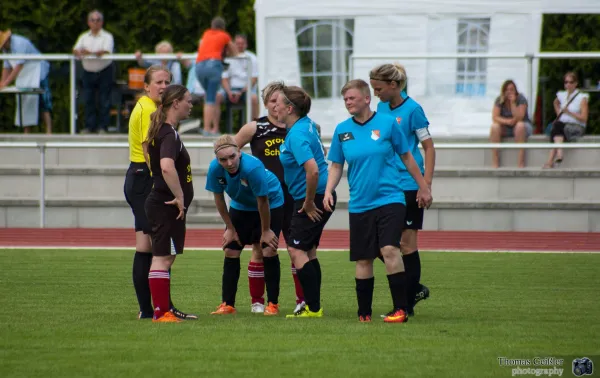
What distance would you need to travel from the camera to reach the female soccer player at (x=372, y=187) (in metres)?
8.48

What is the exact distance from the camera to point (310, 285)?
904 cm

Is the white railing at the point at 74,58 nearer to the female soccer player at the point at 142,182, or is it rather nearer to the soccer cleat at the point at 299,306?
A: the female soccer player at the point at 142,182

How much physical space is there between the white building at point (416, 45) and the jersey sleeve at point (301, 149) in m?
9.89

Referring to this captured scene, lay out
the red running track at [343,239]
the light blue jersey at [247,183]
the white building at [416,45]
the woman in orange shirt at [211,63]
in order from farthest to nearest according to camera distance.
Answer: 1. the woman in orange shirt at [211,63]
2. the white building at [416,45]
3. the red running track at [343,239]
4. the light blue jersey at [247,183]

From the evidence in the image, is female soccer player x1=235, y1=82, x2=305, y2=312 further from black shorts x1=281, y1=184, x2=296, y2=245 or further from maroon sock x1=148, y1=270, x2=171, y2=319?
maroon sock x1=148, y1=270, x2=171, y2=319

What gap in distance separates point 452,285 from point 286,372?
4991mm

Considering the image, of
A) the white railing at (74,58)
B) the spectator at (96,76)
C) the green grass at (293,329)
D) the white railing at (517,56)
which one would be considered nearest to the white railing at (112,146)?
the white railing at (517,56)

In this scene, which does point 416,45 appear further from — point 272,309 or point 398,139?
point 398,139

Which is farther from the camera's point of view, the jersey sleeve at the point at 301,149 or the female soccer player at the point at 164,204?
the jersey sleeve at the point at 301,149

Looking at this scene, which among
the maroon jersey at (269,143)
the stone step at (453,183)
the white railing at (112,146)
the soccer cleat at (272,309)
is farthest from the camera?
the stone step at (453,183)

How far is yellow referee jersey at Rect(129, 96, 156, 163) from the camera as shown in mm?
9148

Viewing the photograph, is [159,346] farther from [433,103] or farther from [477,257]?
[433,103]

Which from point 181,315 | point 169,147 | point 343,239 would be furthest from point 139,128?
point 343,239

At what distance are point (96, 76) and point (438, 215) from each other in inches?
252
